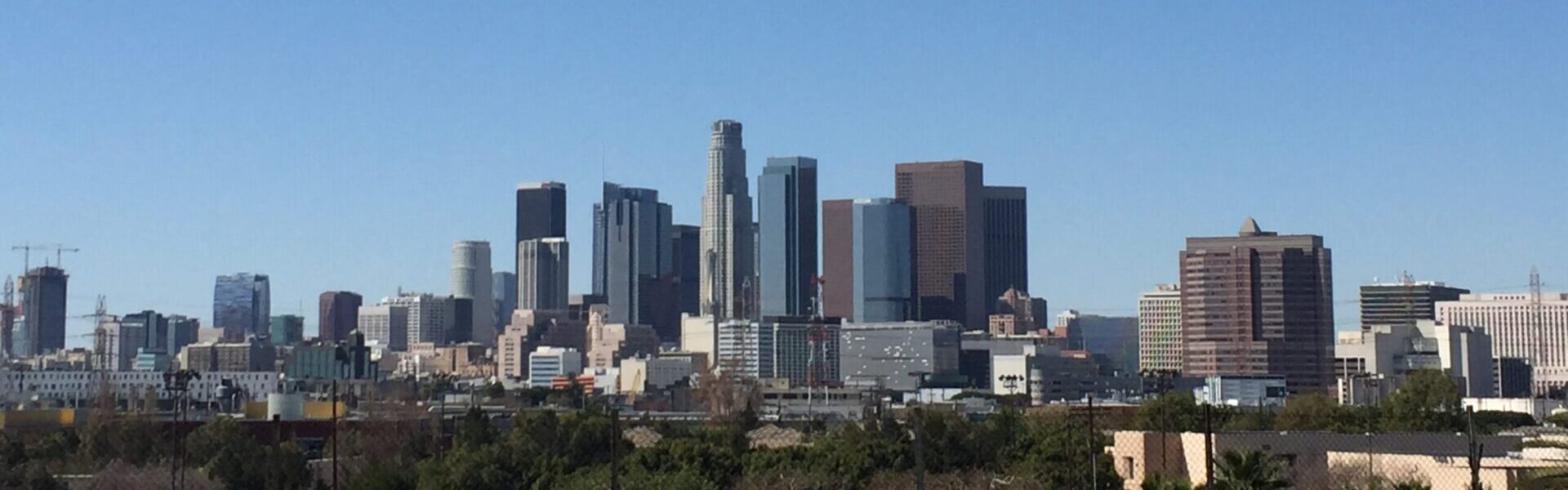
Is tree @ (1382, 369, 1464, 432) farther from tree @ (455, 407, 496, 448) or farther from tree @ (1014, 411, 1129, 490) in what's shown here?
tree @ (455, 407, 496, 448)

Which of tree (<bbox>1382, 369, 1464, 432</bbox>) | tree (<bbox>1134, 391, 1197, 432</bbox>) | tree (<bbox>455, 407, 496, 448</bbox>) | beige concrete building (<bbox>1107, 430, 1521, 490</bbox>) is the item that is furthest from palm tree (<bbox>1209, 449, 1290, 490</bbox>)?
tree (<bbox>1382, 369, 1464, 432</bbox>)

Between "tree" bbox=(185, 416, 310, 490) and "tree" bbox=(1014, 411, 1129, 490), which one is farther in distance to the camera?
"tree" bbox=(185, 416, 310, 490)

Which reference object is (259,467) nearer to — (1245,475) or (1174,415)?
(1174,415)

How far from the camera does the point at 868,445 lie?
2141 inches

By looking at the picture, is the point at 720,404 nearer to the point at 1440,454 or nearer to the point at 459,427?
the point at 459,427

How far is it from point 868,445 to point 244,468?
16127mm

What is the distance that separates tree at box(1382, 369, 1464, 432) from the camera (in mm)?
68500

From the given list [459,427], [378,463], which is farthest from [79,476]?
[459,427]

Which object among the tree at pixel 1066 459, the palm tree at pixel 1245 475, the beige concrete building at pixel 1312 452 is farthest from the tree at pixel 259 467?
the palm tree at pixel 1245 475

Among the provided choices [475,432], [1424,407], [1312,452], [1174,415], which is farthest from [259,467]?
[1424,407]

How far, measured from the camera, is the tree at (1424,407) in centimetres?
6850

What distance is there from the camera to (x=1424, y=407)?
274 feet

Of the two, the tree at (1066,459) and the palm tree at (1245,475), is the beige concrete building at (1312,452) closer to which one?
the tree at (1066,459)

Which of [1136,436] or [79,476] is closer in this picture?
[1136,436]
